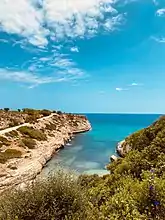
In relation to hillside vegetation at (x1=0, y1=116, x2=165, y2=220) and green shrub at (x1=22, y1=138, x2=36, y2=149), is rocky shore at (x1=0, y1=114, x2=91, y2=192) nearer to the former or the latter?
green shrub at (x1=22, y1=138, x2=36, y2=149)

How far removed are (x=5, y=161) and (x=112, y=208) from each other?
968 inches

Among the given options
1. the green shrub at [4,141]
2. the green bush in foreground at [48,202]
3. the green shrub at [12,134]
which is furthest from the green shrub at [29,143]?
the green bush in foreground at [48,202]

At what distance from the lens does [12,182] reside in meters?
26.4

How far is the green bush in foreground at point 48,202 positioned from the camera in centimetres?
859

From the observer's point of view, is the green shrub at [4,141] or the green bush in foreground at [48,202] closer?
the green bush in foreground at [48,202]

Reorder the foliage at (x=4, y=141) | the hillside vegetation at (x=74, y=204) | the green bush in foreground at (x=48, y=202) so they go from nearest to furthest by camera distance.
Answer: the hillside vegetation at (x=74, y=204)
the green bush in foreground at (x=48, y=202)
the foliage at (x=4, y=141)

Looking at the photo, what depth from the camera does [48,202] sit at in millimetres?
9000

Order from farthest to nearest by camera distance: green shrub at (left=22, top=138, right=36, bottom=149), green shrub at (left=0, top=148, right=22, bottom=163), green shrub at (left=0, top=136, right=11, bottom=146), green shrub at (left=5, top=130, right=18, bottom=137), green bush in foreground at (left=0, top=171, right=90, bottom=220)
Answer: green shrub at (left=5, top=130, right=18, bottom=137) < green shrub at (left=22, top=138, right=36, bottom=149) < green shrub at (left=0, top=136, right=11, bottom=146) < green shrub at (left=0, top=148, right=22, bottom=163) < green bush in foreground at (left=0, top=171, right=90, bottom=220)

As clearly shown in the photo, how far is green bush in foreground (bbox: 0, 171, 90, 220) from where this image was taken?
8594 millimetres

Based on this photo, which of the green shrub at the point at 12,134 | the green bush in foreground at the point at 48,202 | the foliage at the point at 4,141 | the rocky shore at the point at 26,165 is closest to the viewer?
the green bush in foreground at the point at 48,202

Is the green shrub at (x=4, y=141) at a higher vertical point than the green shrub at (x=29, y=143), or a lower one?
higher

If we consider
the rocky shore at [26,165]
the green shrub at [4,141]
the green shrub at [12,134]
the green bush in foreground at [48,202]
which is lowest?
the rocky shore at [26,165]

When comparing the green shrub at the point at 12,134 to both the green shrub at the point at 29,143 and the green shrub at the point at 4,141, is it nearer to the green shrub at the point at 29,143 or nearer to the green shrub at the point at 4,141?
the green shrub at the point at 29,143

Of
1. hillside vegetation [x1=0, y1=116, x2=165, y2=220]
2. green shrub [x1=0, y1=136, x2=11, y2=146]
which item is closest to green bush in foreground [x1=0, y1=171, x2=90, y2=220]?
hillside vegetation [x1=0, y1=116, x2=165, y2=220]
